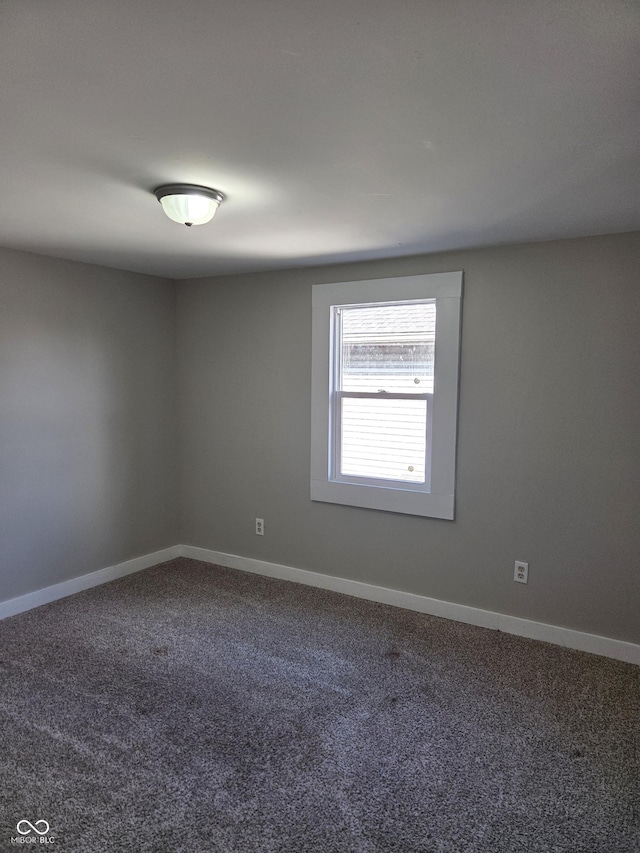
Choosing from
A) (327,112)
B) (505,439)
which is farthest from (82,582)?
(327,112)

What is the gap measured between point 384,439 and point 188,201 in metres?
2.05

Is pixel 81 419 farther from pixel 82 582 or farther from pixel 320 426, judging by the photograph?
pixel 320 426

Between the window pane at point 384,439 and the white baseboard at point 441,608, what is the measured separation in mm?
770

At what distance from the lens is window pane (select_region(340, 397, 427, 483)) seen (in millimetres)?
3637

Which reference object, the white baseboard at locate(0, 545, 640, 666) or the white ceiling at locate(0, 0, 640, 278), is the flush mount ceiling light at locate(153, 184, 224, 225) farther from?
the white baseboard at locate(0, 545, 640, 666)

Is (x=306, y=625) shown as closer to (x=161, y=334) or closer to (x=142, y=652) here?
(x=142, y=652)

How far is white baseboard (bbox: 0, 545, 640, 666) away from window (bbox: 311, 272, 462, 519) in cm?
58

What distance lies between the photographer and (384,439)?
377 centimetres

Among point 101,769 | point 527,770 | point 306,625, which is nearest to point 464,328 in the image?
point 306,625

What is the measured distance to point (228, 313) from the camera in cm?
431

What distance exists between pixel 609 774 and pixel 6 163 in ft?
10.3

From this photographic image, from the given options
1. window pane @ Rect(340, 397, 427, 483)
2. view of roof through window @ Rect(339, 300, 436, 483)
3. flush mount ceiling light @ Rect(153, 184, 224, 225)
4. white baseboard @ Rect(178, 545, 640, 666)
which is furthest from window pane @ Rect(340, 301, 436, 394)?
flush mount ceiling light @ Rect(153, 184, 224, 225)

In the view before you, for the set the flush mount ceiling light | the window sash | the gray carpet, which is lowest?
the gray carpet

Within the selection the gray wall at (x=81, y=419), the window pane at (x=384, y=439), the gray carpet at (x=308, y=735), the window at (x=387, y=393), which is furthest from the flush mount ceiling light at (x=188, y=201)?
the gray carpet at (x=308, y=735)
